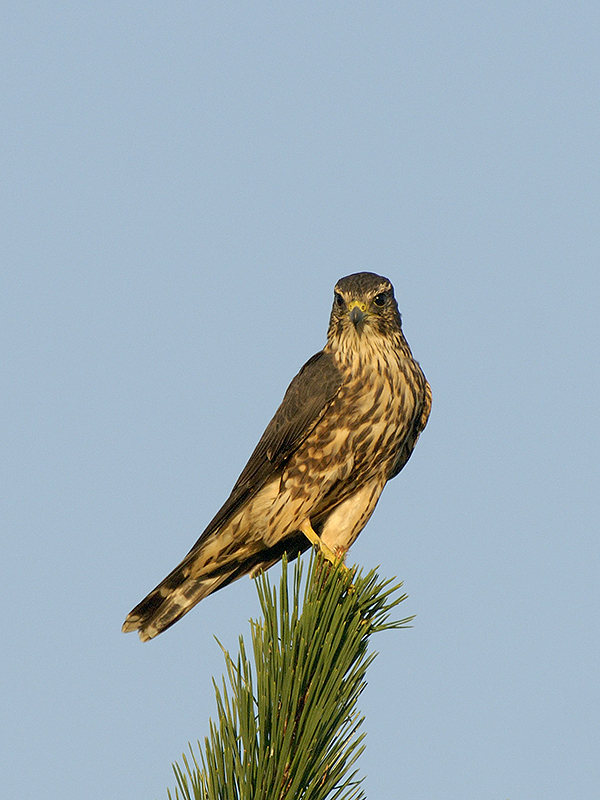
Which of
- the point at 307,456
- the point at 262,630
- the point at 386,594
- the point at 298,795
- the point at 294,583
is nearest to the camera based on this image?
the point at 298,795

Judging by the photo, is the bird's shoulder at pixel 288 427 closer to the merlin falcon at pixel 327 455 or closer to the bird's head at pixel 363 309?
the merlin falcon at pixel 327 455

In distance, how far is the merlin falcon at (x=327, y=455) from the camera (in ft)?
16.4

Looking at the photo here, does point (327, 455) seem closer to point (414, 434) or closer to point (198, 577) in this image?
point (414, 434)

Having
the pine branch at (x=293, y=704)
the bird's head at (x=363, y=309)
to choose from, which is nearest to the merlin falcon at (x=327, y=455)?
the bird's head at (x=363, y=309)

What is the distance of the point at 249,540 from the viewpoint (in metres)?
5.27

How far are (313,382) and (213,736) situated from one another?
2.83 metres

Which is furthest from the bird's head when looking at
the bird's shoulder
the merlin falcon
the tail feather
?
the tail feather

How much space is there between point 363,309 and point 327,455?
2.67 ft

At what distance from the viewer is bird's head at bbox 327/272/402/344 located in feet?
17.1

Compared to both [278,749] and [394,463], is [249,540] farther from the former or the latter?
[278,749]

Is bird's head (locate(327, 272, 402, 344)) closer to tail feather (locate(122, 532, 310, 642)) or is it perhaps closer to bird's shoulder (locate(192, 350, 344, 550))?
bird's shoulder (locate(192, 350, 344, 550))

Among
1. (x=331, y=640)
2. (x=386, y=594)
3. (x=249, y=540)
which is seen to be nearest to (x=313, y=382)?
(x=249, y=540)

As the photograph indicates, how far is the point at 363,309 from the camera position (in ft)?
17.0

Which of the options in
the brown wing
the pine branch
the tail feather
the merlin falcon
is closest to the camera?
the pine branch
